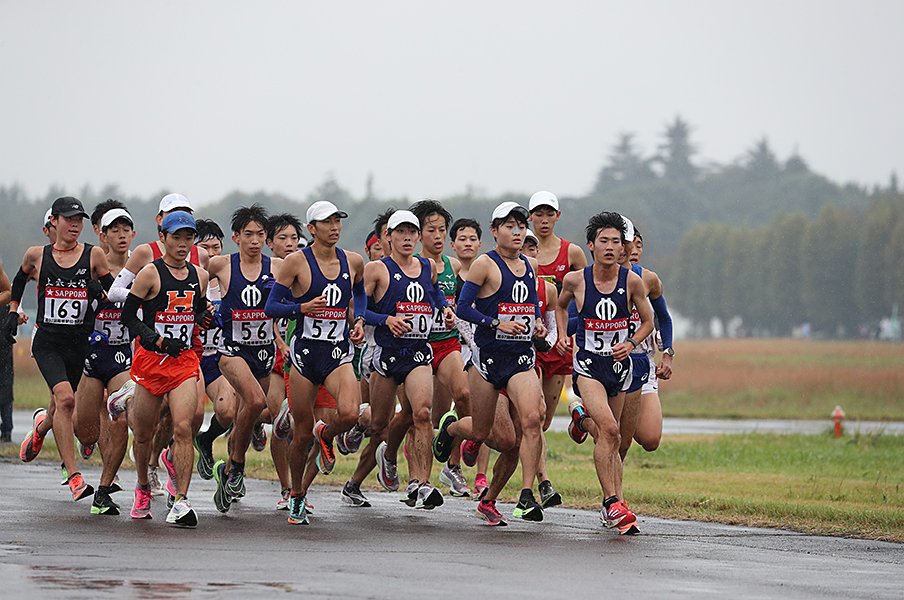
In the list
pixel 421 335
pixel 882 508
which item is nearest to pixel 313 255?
pixel 421 335

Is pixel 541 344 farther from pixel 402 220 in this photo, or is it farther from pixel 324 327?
pixel 324 327

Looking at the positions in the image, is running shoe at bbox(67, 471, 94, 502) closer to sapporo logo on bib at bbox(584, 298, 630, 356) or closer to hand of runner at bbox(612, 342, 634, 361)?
sapporo logo on bib at bbox(584, 298, 630, 356)

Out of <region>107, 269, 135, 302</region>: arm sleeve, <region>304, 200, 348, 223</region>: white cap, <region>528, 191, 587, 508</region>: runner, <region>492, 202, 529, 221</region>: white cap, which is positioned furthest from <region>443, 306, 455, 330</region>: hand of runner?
<region>107, 269, 135, 302</region>: arm sleeve

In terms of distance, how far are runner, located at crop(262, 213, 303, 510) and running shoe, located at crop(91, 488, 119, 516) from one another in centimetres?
161

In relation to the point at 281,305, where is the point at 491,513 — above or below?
below

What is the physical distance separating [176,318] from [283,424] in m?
1.76

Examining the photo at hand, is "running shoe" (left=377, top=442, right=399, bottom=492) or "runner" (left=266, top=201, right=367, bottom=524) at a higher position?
"runner" (left=266, top=201, right=367, bottom=524)

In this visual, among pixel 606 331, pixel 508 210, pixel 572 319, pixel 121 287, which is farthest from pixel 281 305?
pixel 572 319

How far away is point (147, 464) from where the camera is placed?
1335 cm

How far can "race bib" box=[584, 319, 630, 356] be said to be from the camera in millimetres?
Answer: 13656

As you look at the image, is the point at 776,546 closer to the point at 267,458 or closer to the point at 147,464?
the point at 147,464

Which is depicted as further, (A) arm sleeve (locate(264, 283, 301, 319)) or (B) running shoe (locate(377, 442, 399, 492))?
(B) running shoe (locate(377, 442, 399, 492))

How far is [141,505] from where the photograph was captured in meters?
13.3

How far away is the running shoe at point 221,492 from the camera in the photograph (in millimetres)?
13961
